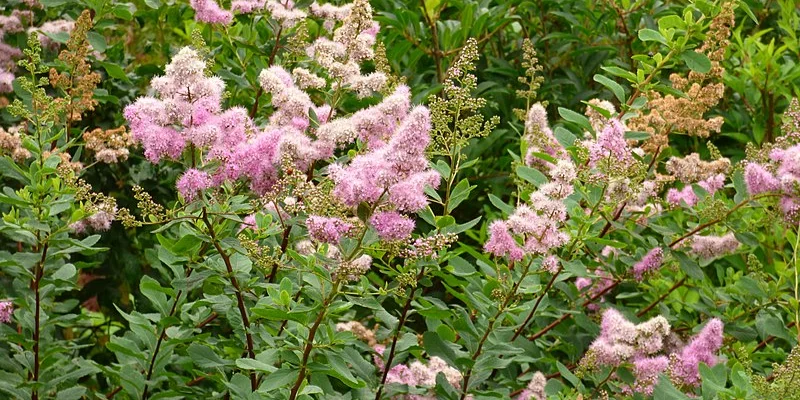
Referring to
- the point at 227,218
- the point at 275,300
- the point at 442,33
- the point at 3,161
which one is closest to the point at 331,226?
the point at 275,300

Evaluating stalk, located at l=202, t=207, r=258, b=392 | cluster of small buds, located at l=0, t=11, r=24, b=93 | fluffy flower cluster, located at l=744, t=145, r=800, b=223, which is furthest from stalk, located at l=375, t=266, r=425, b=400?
cluster of small buds, located at l=0, t=11, r=24, b=93

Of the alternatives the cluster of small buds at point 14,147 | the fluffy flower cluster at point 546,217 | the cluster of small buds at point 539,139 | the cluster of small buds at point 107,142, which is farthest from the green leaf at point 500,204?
the cluster of small buds at point 14,147

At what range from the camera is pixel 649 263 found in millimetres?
2639

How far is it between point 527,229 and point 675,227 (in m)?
0.86

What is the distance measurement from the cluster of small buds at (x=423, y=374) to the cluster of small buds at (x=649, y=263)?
61 centimetres

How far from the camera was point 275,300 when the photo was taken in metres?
1.87

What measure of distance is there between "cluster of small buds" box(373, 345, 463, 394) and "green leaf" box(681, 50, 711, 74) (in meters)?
0.93

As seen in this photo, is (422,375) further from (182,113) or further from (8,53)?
(8,53)

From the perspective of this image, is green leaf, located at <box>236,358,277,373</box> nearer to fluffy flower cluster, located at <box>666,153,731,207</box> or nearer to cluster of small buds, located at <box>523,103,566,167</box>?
cluster of small buds, located at <box>523,103,566,167</box>

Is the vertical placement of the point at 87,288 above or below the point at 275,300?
below

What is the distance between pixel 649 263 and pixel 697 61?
19.6 inches

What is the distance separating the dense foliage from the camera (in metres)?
1.92

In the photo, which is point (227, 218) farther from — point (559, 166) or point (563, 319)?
point (563, 319)

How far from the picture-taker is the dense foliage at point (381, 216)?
6.30 feet
